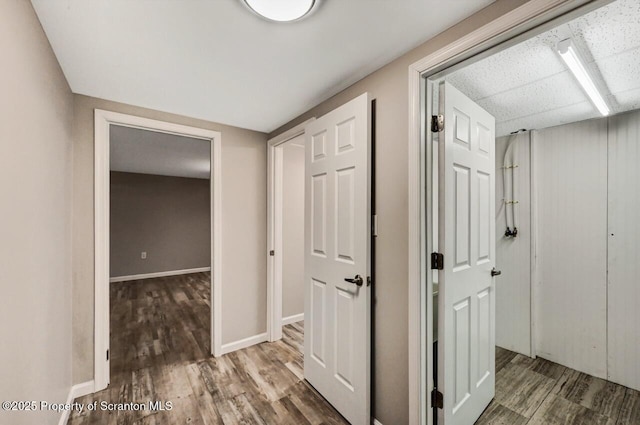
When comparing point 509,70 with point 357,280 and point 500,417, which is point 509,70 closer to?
point 357,280

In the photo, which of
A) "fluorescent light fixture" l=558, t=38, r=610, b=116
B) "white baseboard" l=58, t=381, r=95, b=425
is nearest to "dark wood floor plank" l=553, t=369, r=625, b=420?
"fluorescent light fixture" l=558, t=38, r=610, b=116

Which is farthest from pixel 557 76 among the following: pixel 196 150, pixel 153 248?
pixel 153 248

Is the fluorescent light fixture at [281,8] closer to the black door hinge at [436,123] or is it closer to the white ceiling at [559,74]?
the black door hinge at [436,123]

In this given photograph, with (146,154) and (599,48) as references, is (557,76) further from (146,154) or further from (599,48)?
(146,154)

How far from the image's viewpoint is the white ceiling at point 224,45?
3.77ft

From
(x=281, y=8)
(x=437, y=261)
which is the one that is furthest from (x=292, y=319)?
(x=281, y=8)

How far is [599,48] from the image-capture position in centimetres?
137

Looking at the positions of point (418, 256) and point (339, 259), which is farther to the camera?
point (339, 259)

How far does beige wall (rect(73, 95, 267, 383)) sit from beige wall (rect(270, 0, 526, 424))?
62.0 inches

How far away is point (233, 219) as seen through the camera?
268cm

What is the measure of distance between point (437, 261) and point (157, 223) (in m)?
6.55

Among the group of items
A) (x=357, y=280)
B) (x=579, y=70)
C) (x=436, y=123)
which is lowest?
(x=357, y=280)

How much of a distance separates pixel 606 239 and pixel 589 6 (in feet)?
7.11

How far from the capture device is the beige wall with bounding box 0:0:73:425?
94 centimetres
